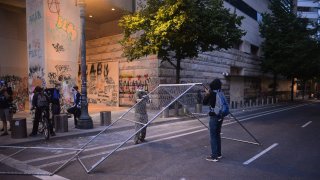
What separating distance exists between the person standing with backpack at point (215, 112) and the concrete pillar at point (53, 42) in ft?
37.1

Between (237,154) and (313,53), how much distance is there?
24.0 meters

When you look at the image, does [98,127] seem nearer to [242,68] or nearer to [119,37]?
[119,37]

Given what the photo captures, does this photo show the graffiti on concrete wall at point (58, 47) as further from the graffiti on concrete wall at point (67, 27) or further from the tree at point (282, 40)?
the tree at point (282, 40)

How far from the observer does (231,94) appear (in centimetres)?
4009

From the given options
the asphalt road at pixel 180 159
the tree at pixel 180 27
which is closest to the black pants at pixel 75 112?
the asphalt road at pixel 180 159

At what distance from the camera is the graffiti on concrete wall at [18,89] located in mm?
21328

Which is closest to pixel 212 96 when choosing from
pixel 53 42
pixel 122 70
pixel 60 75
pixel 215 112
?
pixel 215 112

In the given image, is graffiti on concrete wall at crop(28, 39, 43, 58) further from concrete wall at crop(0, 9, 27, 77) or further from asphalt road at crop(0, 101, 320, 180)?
asphalt road at crop(0, 101, 320, 180)

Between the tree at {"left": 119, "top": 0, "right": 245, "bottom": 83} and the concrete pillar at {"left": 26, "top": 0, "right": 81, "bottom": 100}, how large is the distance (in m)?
3.58

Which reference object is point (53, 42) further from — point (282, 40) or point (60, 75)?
point (282, 40)

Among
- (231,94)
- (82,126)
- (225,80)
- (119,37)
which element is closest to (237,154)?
(82,126)

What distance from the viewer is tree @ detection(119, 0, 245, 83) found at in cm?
1827

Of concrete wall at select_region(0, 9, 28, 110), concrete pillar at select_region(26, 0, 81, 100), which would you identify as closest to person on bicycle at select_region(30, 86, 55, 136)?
concrete pillar at select_region(26, 0, 81, 100)

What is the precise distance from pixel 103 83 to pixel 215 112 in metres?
21.6
